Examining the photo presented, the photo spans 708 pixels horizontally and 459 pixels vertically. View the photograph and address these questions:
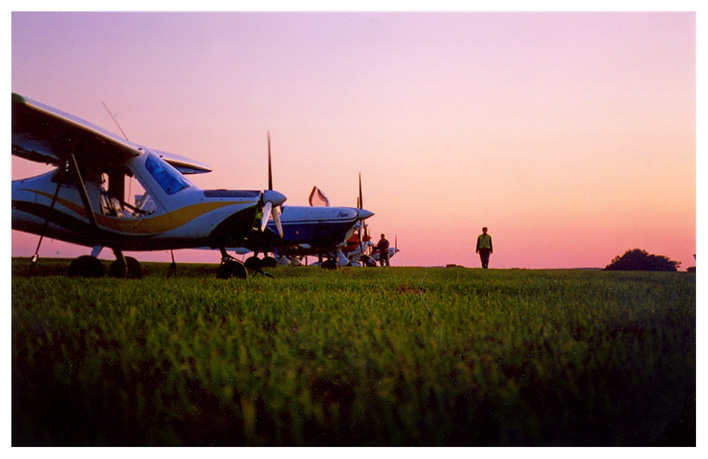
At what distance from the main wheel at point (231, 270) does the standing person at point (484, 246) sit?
372 cm

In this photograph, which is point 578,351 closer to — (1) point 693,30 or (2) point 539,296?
(2) point 539,296

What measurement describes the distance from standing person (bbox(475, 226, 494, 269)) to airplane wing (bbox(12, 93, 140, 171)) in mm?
4417

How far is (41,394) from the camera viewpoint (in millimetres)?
2070

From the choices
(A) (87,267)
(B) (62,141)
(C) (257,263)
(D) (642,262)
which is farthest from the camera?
(C) (257,263)

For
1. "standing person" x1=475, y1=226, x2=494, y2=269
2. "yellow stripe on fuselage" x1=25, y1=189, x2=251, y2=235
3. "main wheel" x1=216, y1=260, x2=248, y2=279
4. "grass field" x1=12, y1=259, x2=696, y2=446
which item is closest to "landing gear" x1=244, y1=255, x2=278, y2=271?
"main wheel" x1=216, y1=260, x2=248, y2=279

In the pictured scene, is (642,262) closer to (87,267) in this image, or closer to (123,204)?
(123,204)

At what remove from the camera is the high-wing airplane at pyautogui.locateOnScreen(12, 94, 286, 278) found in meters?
6.20

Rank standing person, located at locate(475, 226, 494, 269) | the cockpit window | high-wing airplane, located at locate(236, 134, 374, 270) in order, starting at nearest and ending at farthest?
1. standing person, located at locate(475, 226, 494, 269)
2. the cockpit window
3. high-wing airplane, located at locate(236, 134, 374, 270)

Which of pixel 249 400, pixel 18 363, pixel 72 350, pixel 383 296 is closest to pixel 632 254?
pixel 383 296

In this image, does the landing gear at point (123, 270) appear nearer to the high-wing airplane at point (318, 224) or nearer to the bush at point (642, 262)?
the bush at point (642, 262)

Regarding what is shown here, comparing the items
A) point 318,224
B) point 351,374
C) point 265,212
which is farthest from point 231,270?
point 318,224

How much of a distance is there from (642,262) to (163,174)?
18.4 ft

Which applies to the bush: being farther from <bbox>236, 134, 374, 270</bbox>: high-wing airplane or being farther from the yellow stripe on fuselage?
<bbox>236, 134, 374, 270</bbox>: high-wing airplane

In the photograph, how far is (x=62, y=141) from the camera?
593 centimetres
